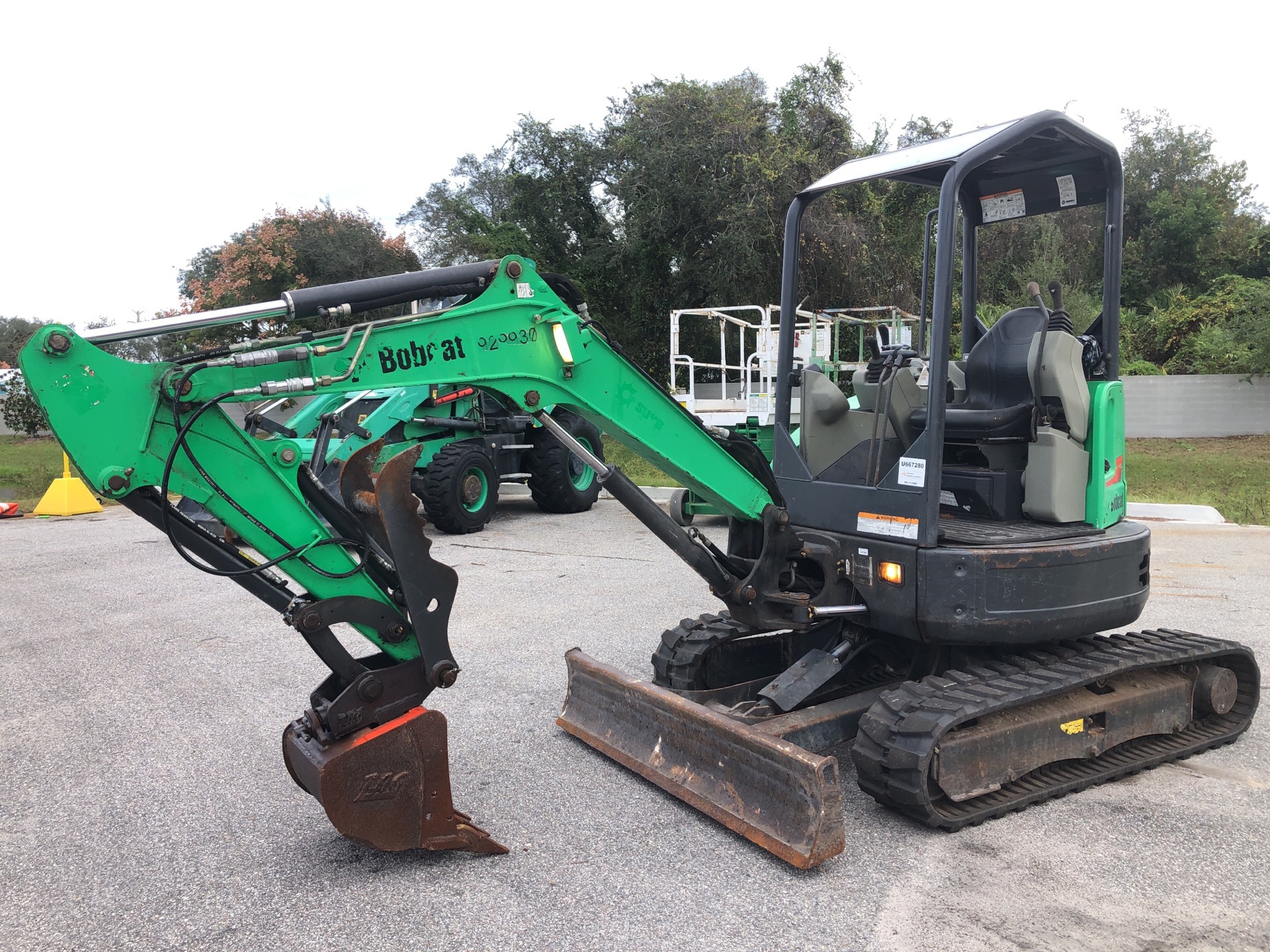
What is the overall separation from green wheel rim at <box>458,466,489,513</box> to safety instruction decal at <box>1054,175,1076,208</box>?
7669 mm

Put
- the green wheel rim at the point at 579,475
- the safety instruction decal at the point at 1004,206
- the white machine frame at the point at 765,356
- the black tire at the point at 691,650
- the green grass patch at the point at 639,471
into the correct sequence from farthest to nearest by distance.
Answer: the green grass patch at the point at 639,471, the green wheel rim at the point at 579,475, the white machine frame at the point at 765,356, the safety instruction decal at the point at 1004,206, the black tire at the point at 691,650

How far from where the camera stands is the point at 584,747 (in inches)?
189

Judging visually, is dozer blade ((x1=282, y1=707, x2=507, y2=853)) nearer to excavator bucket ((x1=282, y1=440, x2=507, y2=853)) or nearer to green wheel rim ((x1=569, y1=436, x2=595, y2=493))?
excavator bucket ((x1=282, y1=440, x2=507, y2=853))

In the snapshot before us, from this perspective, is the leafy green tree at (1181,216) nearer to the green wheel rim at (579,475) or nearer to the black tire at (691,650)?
the green wheel rim at (579,475)

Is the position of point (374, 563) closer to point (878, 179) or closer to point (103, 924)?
point (103, 924)

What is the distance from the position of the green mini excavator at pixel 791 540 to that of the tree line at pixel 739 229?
34.2ft

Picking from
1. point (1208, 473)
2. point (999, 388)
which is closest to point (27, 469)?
point (999, 388)

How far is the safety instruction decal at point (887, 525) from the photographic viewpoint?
13.7 ft

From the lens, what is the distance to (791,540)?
14.5 ft

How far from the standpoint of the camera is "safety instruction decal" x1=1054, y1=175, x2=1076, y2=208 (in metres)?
5.08

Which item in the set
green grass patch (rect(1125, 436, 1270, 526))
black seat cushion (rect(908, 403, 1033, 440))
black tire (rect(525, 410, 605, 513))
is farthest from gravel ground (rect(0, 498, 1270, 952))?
green grass patch (rect(1125, 436, 1270, 526))

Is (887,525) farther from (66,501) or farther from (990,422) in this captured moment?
(66,501)

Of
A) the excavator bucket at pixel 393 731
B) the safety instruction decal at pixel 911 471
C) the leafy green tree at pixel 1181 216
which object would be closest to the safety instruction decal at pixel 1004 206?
the safety instruction decal at pixel 911 471

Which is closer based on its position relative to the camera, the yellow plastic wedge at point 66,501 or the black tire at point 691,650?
the black tire at point 691,650
